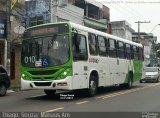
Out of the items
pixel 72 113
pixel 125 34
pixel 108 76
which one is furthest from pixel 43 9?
pixel 125 34

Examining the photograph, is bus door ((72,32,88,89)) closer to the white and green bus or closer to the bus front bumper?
the white and green bus

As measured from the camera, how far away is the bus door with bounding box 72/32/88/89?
1598 cm

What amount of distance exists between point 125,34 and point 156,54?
28796 mm

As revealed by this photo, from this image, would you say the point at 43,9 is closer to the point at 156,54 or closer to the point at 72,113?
the point at 72,113

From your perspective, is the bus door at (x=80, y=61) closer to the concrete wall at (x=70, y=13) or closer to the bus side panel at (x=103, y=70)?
the bus side panel at (x=103, y=70)

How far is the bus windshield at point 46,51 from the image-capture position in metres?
15.7

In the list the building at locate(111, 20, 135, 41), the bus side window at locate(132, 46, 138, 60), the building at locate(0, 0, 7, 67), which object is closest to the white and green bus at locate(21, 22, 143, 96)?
the bus side window at locate(132, 46, 138, 60)

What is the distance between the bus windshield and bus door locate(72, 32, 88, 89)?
45cm

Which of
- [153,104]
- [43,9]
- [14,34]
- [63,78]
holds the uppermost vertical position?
[43,9]

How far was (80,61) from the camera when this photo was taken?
54.1 ft

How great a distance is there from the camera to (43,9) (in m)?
35.4

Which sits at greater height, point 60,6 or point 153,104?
point 60,6

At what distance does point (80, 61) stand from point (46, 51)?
1562mm

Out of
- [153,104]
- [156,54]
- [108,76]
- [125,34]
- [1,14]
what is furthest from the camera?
[156,54]
